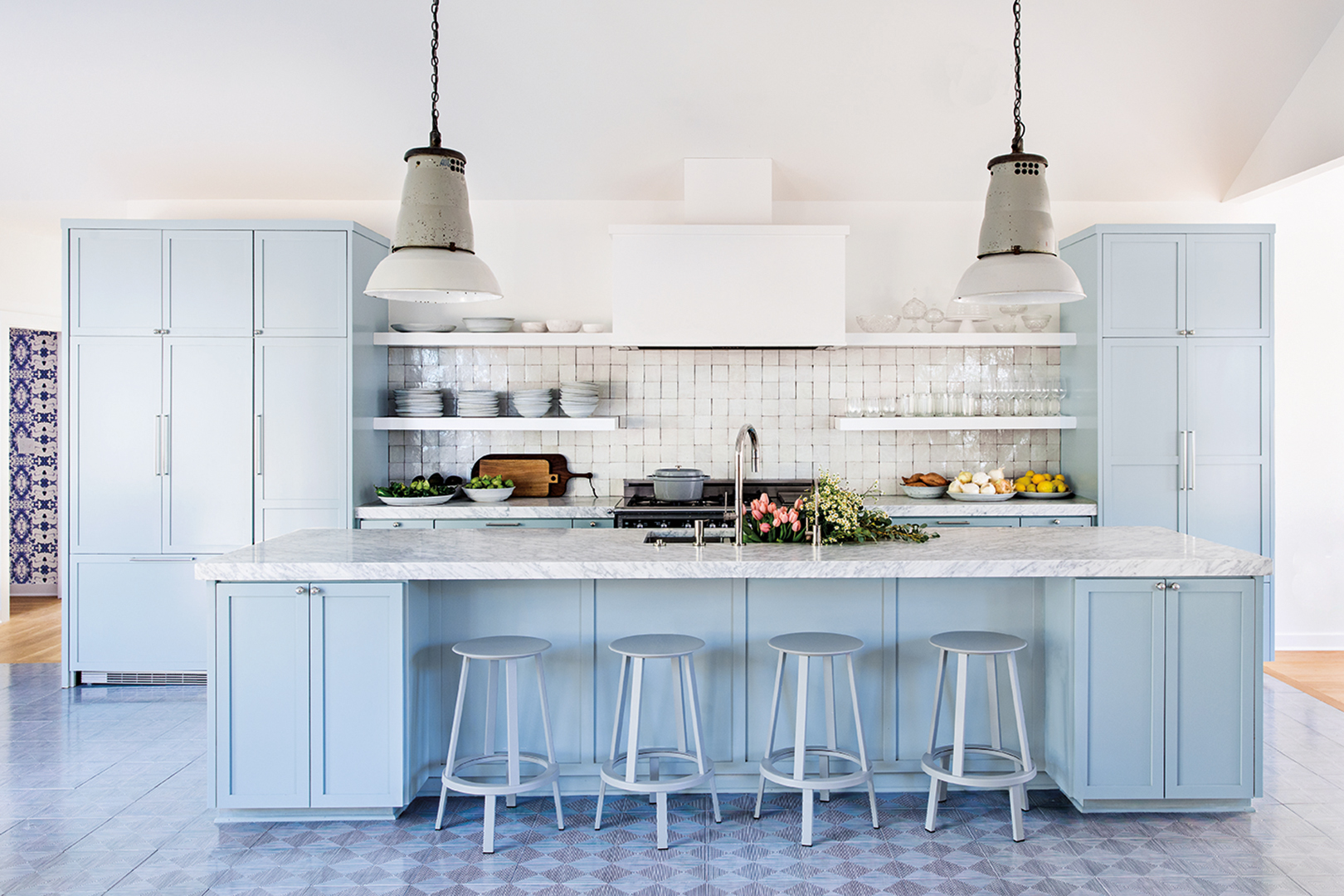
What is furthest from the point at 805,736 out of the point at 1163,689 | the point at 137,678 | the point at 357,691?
the point at 137,678

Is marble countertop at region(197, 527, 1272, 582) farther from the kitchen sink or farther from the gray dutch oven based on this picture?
the gray dutch oven

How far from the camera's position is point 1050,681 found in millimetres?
3135

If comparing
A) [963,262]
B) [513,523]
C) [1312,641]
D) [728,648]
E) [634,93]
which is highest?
[634,93]

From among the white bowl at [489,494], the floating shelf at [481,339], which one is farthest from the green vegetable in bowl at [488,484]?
the floating shelf at [481,339]

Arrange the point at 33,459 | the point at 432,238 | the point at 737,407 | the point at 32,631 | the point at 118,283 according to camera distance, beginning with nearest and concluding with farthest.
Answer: the point at 432,238 < the point at 118,283 < the point at 737,407 < the point at 32,631 < the point at 33,459

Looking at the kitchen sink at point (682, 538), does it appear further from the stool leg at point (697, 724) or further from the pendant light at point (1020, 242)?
the pendant light at point (1020, 242)

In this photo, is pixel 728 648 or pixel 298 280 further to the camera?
pixel 298 280

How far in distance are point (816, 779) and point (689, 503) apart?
2170 mm

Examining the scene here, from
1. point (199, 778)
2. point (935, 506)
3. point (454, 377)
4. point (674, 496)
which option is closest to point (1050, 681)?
point (935, 506)

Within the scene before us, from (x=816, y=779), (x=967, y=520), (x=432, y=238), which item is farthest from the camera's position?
(x=967, y=520)

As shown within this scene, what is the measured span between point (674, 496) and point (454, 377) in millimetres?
1702

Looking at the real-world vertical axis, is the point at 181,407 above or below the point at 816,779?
above

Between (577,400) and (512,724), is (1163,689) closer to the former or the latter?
(512,724)

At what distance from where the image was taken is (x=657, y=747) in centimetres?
315
